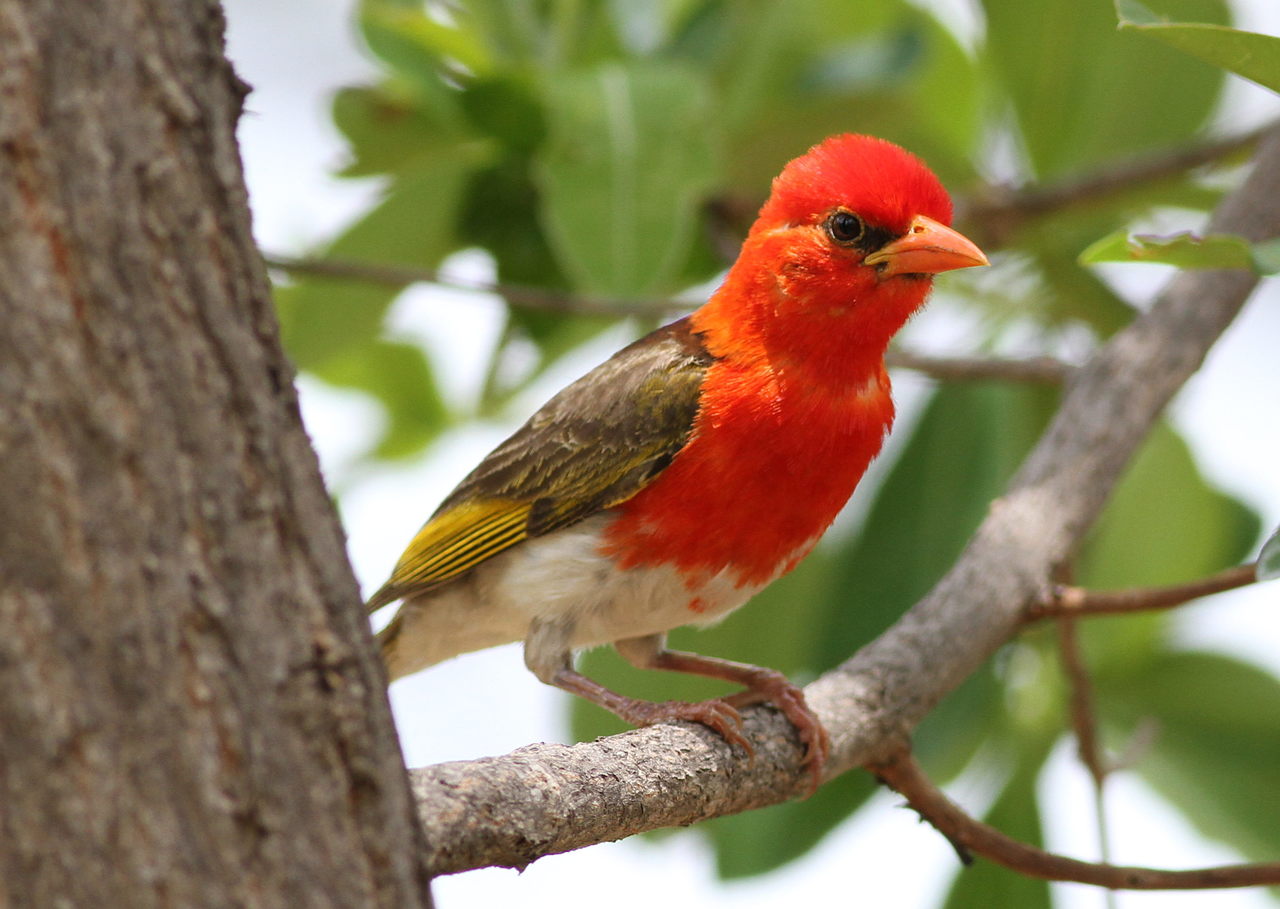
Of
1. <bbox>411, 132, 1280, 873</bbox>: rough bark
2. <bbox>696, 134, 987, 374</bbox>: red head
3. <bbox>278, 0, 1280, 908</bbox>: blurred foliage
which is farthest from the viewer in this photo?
<bbox>278, 0, 1280, 908</bbox>: blurred foliage

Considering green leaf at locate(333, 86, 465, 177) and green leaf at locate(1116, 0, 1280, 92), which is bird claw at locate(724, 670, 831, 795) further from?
green leaf at locate(333, 86, 465, 177)

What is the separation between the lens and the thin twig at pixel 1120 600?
2967 millimetres

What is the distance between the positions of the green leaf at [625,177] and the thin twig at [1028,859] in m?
1.32

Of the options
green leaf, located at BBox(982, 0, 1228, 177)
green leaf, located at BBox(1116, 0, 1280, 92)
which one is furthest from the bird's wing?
green leaf, located at BBox(982, 0, 1228, 177)

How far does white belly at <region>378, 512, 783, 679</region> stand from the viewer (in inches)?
125

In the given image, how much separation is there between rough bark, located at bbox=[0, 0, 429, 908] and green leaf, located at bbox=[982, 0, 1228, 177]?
3.46 m

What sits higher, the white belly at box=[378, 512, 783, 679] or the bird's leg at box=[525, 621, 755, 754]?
the white belly at box=[378, 512, 783, 679]

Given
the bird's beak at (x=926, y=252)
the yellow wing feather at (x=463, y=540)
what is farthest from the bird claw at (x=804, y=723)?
the bird's beak at (x=926, y=252)

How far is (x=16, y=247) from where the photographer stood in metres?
1.27

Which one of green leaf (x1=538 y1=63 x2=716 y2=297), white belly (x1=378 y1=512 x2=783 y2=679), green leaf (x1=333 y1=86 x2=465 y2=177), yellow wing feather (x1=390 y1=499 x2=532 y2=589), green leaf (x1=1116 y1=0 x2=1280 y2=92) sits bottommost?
white belly (x1=378 y1=512 x2=783 y2=679)

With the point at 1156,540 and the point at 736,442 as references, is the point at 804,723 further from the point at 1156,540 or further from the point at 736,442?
the point at 1156,540

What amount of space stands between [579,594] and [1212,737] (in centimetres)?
211

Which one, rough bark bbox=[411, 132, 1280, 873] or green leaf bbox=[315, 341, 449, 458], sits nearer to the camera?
rough bark bbox=[411, 132, 1280, 873]

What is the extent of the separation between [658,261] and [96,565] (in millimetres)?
2296
